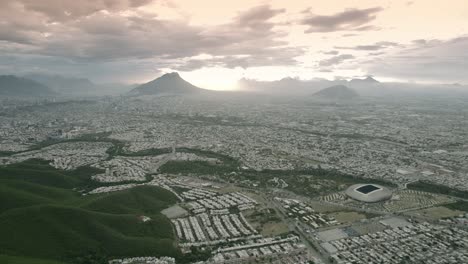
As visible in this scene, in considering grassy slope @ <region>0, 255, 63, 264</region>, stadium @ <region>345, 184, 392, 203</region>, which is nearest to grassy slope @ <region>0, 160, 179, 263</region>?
grassy slope @ <region>0, 255, 63, 264</region>

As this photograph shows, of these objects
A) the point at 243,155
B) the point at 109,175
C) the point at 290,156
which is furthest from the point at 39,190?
the point at 290,156

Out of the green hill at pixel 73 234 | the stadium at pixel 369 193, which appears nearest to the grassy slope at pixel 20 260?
the green hill at pixel 73 234

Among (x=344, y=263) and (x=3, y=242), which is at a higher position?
(x=3, y=242)

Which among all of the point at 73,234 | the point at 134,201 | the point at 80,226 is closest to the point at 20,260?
the point at 73,234

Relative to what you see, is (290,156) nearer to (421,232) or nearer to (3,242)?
(421,232)

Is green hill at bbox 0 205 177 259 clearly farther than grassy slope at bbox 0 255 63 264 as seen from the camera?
Yes

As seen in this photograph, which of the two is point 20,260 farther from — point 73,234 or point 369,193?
point 369,193

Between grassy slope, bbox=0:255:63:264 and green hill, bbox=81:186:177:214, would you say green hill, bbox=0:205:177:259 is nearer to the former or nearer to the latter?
grassy slope, bbox=0:255:63:264
